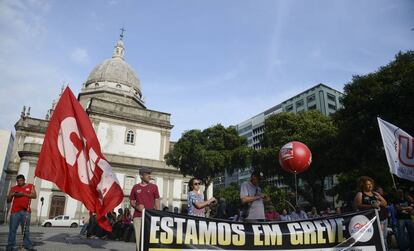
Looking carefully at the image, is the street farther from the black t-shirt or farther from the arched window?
the arched window

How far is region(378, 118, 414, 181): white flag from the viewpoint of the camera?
A: 766 centimetres

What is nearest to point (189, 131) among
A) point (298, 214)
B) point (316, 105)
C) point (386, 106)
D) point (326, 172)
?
point (326, 172)

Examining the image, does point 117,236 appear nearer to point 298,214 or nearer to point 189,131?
point 298,214

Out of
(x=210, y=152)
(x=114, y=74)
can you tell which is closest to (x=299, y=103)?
(x=114, y=74)

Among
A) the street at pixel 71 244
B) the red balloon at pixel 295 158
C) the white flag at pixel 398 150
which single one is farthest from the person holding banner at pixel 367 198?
the street at pixel 71 244

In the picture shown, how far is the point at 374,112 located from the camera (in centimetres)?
2033

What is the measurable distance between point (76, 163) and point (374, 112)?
64.2 ft

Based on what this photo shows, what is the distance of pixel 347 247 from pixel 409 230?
4576 mm

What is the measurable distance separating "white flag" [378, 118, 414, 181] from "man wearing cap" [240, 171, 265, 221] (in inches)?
134

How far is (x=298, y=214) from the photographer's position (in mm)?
12133

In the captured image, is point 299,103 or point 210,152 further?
point 299,103

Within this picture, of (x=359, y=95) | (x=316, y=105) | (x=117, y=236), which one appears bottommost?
(x=117, y=236)

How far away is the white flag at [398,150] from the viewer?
25.1ft

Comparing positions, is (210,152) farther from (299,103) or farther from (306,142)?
(299,103)
